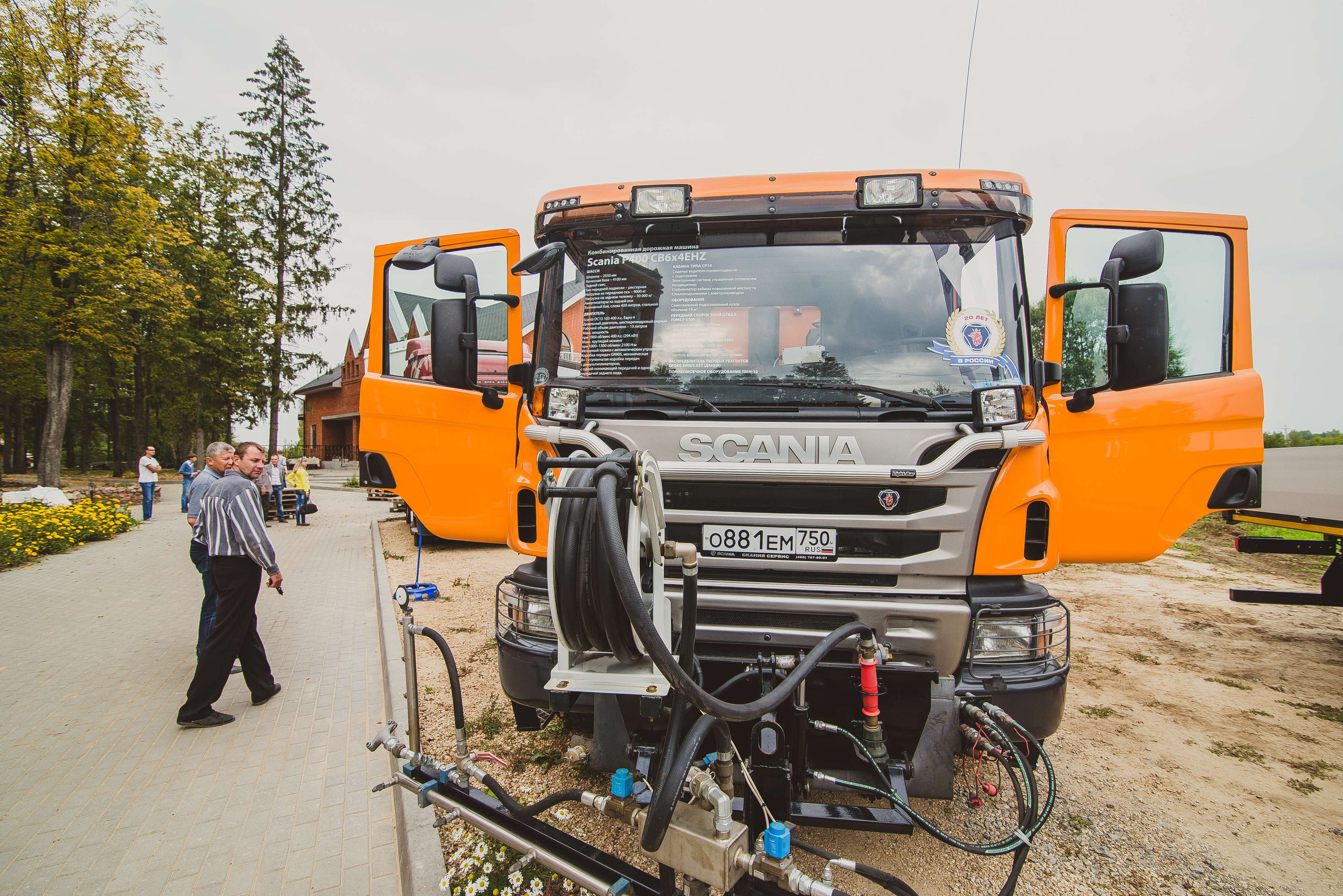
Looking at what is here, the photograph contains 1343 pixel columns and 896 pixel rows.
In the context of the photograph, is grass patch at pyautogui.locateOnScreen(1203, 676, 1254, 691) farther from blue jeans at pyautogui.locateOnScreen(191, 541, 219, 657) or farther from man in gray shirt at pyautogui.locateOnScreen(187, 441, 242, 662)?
blue jeans at pyautogui.locateOnScreen(191, 541, 219, 657)

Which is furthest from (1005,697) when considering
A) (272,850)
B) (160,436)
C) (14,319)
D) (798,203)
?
(160,436)

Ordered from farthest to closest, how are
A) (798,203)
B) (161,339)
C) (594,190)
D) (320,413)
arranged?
(320,413), (161,339), (594,190), (798,203)

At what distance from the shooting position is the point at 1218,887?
275cm

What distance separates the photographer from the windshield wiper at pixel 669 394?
2.80 m

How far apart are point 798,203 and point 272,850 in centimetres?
397

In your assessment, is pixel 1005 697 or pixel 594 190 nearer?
pixel 1005 697

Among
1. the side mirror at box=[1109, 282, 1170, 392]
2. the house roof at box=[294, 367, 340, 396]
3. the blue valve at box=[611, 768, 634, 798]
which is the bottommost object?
the blue valve at box=[611, 768, 634, 798]

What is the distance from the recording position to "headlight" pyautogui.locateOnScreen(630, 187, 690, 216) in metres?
2.98

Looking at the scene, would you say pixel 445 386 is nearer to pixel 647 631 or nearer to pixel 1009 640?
pixel 647 631

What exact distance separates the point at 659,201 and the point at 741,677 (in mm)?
2190

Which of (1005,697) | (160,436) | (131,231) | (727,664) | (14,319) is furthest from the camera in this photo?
(160,436)

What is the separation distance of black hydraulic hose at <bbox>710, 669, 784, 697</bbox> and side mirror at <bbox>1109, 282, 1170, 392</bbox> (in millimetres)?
1932

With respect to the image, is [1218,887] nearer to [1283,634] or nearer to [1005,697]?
[1005,697]

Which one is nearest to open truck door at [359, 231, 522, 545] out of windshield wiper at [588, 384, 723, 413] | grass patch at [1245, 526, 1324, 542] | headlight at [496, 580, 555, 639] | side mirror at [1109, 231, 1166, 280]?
headlight at [496, 580, 555, 639]
